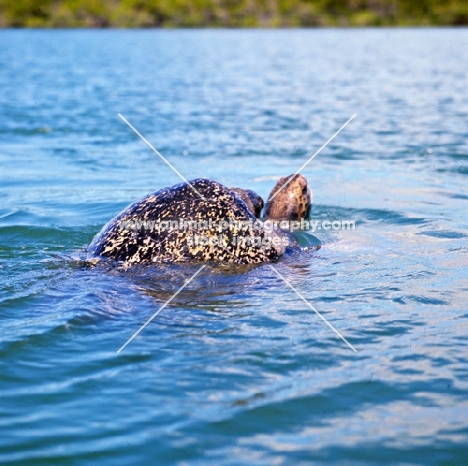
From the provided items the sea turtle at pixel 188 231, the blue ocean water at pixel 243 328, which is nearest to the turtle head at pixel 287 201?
the blue ocean water at pixel 243 328

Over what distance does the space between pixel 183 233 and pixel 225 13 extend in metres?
96.8

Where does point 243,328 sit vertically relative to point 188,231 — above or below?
below

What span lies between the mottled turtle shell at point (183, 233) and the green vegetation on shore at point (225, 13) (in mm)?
93088

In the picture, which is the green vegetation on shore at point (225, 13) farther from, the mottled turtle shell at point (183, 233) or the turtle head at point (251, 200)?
the mottled turtle shell at point (183, 233)

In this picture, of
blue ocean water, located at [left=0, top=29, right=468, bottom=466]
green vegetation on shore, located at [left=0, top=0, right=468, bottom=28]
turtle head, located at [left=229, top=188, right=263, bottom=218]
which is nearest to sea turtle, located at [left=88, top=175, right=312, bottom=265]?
blue ocean water, located at [left=0, top=29, right=468, bottom=466]

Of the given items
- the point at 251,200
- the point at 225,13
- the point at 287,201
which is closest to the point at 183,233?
the point at 251,200

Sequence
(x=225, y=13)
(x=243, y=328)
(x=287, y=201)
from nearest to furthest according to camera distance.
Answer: (x=243, y=328) < (x=287, y=201) < (x=225, y=13)

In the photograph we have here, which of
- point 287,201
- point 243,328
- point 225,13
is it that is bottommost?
point 243,328

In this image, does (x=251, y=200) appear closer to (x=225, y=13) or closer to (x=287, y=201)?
(x=287, y=201)

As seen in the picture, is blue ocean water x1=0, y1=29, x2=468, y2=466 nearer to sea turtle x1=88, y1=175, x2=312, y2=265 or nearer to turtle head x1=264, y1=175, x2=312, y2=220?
sea turtle x1=88, y1=175, x2=312, y2=265

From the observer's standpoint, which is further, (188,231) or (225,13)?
(225,13)

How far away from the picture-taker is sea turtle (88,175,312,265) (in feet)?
21.6

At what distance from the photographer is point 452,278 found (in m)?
6.53

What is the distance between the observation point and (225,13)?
9988cm
